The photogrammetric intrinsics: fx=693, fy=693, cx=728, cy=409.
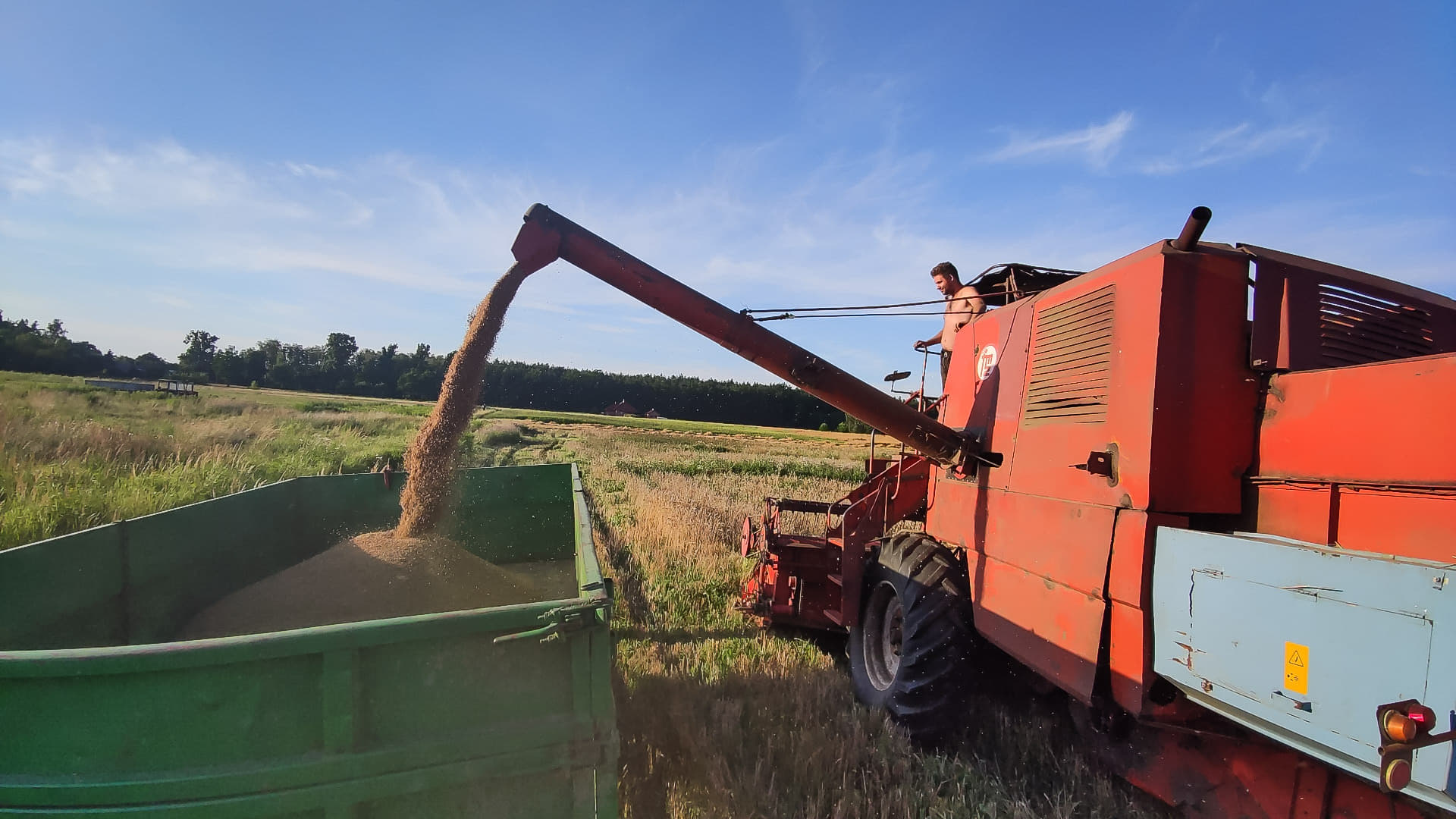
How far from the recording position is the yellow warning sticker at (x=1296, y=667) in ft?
5.69

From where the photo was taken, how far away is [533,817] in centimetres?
181

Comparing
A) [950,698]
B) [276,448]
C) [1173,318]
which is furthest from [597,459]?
[1173,318]

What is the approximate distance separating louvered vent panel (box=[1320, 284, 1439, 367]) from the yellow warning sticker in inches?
49.5

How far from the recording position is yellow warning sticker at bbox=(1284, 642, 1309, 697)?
5.69 ft

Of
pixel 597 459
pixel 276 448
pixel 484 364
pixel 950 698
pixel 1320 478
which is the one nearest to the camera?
pixel 1320 478

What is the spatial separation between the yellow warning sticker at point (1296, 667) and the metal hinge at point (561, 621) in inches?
70.2

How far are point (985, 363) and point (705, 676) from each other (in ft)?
8.25

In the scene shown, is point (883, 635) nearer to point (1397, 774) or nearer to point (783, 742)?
point (783, 742)

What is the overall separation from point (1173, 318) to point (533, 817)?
260cm

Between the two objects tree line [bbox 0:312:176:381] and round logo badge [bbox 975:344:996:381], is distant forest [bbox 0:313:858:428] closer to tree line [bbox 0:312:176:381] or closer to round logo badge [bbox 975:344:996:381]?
Result: tree line [bbox 0:312:176:381]

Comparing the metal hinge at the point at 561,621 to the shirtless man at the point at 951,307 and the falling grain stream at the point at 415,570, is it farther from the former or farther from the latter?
the shirtless man at the point at 951,307

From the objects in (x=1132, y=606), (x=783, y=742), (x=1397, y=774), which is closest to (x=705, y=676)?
(x=783, y=742)

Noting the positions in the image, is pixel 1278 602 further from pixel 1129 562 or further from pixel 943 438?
pixel 943 438

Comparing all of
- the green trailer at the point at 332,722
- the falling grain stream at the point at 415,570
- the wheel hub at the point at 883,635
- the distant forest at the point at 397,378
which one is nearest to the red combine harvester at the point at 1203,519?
the wheel hub at the point at 883,635
